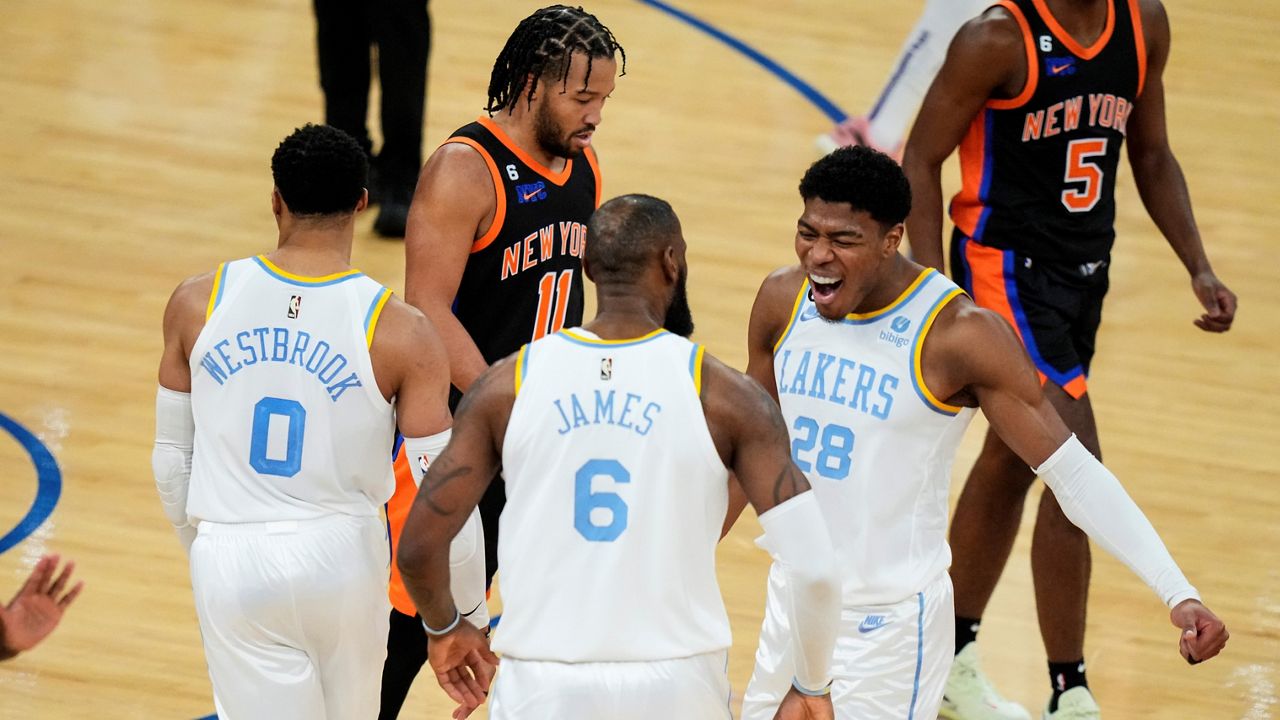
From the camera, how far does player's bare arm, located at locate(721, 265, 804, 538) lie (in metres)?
4.12

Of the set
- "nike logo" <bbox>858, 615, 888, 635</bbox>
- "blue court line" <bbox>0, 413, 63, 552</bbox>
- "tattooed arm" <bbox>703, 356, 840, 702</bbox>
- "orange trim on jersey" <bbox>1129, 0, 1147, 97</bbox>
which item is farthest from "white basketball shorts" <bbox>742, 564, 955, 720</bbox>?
"blue court line" <bbox>0, 413, 63, 552</bbox>

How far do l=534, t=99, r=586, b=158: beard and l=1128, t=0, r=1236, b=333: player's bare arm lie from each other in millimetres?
1804

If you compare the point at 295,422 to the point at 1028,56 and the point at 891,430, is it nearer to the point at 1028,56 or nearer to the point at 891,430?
the point at 891,430

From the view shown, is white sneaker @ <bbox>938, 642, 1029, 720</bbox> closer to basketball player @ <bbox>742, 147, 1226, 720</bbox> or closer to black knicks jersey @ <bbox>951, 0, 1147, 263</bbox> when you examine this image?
black knicks jersey @ <bbox>951, 0, 1147, 263</bbox>

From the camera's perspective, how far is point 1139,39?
5121 millimetres

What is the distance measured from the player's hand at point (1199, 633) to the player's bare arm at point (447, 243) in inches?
67.5

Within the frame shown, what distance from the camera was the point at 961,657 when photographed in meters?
5.28

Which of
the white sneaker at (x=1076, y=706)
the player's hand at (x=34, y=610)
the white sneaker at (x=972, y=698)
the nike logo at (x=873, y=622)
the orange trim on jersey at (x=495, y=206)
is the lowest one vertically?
the white sneaker at (x=972, y=698)

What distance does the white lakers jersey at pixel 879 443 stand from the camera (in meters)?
3.88

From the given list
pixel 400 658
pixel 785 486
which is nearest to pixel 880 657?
pixel 785 486

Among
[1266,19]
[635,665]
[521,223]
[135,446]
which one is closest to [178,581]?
[135,446]

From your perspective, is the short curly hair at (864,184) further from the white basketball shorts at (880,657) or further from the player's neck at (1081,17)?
the player's neck at (1081,17)

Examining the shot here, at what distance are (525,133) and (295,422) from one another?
1.12 meters

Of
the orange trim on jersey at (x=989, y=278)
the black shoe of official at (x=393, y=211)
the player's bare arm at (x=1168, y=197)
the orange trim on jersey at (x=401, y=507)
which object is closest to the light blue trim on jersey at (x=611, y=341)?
the orange trim on jersey at (x=401, y=507)
